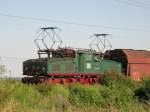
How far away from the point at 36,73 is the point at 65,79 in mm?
2462

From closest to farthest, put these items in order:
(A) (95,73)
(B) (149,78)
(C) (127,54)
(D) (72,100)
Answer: (D) (72,100) < (B) (149,78) < (A) (95,73) < (C) (127,54)

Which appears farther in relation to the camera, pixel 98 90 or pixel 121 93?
pixel 98 90

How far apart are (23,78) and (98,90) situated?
31.9ft

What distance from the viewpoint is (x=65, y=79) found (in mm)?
35875

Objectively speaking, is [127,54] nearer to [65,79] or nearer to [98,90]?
[65,79]

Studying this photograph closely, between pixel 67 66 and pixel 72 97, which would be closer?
pixel 72 97

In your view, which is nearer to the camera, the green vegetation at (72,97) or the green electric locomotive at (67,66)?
the green vegetation at (72,97)

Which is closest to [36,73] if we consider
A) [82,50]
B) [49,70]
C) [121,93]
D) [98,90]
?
[49,70]

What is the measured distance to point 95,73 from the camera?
40.0m

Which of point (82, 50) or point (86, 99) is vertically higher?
point (82, 50)

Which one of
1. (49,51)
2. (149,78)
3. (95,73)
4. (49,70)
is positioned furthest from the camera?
(95,73)

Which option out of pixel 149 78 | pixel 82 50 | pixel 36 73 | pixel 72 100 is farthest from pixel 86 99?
pixel 82 50

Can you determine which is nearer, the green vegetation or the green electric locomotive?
the green vegetation

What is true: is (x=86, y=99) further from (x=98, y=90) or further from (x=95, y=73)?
(x=95, y=73)
